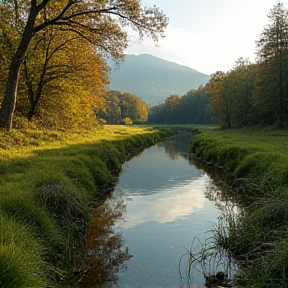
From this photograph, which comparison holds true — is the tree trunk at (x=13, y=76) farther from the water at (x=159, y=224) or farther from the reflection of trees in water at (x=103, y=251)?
the reflection of trees in water at (x=103, y=251)

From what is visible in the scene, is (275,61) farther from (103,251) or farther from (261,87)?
(103,251)

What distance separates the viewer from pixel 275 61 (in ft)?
152

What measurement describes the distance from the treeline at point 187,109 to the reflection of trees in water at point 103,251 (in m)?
147

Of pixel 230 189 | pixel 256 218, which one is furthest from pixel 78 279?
pixel 230 189

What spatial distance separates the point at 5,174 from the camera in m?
12.2

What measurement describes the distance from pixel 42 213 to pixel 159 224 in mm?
4491

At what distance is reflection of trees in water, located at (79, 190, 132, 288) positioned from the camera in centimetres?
749

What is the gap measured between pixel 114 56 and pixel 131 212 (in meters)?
13.0

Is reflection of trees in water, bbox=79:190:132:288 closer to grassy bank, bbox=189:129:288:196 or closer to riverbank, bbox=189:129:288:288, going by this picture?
riverbank, bbox=189:129:288:288

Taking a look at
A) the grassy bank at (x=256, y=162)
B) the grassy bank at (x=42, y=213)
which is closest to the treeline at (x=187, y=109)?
the grassy bank at (x=256, y=162)

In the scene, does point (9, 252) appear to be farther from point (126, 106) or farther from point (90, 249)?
point (126, 106)

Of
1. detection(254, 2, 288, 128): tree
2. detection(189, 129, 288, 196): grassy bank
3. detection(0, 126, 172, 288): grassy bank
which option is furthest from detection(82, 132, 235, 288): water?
detection(254, 2, 288, 128): tree

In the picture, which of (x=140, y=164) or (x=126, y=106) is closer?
(x=140, y=164)

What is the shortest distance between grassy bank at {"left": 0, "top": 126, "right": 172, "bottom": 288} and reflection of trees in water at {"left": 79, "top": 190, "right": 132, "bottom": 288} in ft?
1.05
